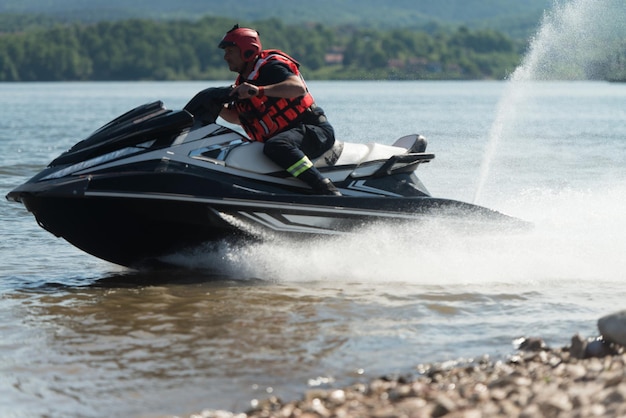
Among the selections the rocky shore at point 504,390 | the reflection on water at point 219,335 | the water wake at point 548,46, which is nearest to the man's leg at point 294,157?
the reflection on water at point 219,335

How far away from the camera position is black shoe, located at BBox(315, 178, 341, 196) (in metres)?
6.77

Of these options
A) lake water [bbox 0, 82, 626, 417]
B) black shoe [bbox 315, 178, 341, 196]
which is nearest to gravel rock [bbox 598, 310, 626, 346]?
lake water [bbox 0, 82, 626, 417]

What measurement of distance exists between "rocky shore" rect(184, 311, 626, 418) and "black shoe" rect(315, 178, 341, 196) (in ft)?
6.92

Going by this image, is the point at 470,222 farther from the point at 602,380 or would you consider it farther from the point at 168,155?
the point at 602,380

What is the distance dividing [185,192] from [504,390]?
9.61 ft

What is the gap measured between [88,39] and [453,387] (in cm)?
9604

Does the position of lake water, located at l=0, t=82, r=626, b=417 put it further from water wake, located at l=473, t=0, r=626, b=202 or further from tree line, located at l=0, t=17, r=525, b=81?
tree line, located at l=0, t=17, r=525, b=81

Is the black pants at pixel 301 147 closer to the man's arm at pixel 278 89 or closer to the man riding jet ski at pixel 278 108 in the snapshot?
the man riding jet ski at pixel 278 108

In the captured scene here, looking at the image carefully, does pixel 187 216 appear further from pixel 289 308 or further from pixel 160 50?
pixel 160 50

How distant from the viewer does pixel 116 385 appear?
4672 millimetres

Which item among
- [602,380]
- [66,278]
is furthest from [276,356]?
[66,278]

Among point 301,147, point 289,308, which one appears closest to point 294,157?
point 301,147

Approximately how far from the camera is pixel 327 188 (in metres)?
6.80

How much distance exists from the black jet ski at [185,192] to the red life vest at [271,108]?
0.49 ft
